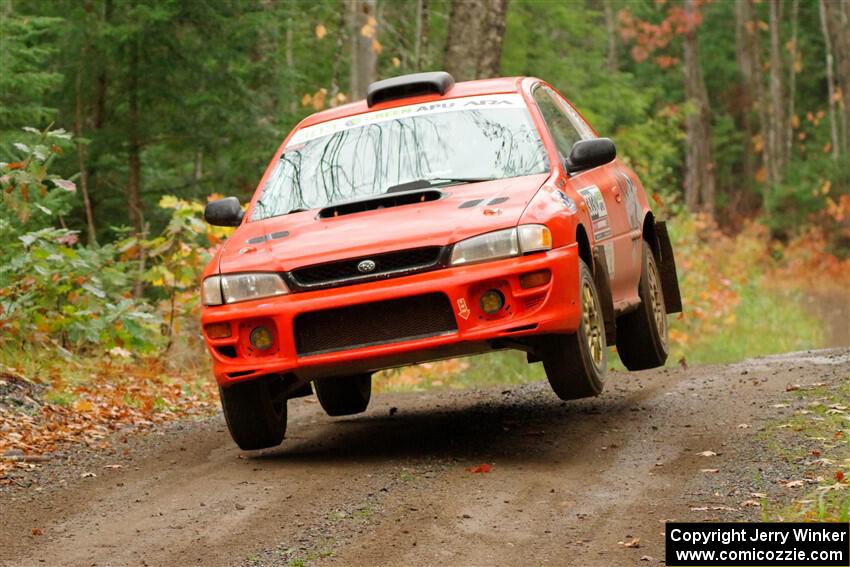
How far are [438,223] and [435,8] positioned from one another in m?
22.5

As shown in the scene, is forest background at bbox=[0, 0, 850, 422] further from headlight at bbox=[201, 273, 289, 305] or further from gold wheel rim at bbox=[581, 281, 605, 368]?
gold wheel rim at bbox=[581, 281, 605, 368]

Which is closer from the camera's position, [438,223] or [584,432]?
[438,223]

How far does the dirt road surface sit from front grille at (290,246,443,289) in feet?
3.33

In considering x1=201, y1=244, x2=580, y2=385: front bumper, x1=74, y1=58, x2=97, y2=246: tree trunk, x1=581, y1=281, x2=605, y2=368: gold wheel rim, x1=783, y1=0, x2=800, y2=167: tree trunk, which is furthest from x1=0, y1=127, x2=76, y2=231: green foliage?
x1=783, y1=0, x2=800, y2=167: tree trunk

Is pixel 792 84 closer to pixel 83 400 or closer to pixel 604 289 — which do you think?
pixel 83 400

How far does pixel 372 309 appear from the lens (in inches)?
275

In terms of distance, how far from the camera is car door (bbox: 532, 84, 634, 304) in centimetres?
824

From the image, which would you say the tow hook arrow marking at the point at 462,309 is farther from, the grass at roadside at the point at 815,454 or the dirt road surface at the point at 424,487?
the grass at roadside at the point at 815,454

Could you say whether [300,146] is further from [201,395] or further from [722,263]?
[722,263]

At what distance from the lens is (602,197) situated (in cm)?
860

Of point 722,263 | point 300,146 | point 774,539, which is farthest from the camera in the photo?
point 722,263

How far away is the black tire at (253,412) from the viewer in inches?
297

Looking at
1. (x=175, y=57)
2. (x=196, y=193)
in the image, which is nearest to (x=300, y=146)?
(x=175, y=57)

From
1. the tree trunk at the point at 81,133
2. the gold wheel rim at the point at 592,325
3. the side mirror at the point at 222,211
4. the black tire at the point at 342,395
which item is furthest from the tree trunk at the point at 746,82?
the gold wheel rim at the point at 592,325
